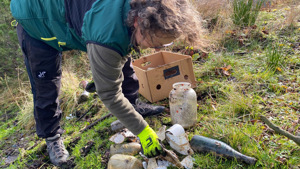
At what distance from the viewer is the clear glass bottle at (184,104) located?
224 centimetres

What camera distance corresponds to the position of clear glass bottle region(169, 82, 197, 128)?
7.34 ft

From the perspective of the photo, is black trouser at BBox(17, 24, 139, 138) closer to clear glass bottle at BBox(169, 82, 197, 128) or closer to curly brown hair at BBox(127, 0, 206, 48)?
curly brown hair at BBox(127, 0, 206, 48)

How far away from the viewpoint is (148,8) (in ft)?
4.27

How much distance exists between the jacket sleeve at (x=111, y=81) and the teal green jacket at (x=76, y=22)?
5 cm

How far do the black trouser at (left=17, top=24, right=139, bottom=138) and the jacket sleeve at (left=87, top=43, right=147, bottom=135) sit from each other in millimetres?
742

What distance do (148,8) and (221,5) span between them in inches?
163

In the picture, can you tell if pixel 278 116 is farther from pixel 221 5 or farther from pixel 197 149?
pixel 221 5

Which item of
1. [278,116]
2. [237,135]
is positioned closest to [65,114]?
[237,135]

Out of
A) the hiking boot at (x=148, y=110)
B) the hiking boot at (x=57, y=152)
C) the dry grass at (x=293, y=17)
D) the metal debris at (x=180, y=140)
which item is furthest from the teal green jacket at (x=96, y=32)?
the dry grass at (x=293, y=17)

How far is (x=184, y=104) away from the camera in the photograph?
2240 millimetres

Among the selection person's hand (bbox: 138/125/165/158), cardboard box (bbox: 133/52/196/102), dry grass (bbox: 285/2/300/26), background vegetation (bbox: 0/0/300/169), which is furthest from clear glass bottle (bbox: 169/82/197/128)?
dry grass (bbox: 285/2/300/26)

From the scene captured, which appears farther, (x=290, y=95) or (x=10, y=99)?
(x=10, y=99)

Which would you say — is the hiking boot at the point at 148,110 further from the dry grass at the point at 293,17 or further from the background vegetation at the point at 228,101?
the dry grass at the point at 293,17

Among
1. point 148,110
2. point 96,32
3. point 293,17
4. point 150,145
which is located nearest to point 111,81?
point 96,32
